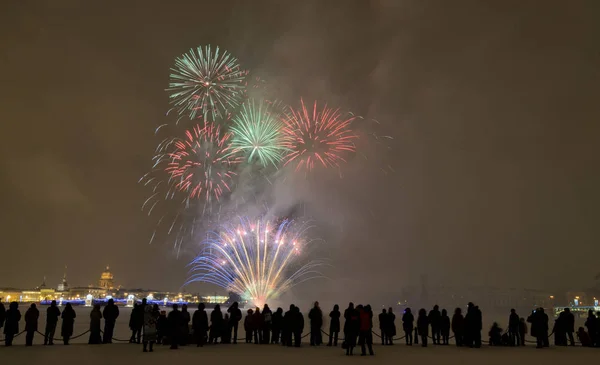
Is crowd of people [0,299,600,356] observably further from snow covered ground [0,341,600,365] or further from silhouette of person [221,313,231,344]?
snow covered ground [0,341,600,365]

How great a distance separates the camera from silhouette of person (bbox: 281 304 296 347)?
19.8 metres

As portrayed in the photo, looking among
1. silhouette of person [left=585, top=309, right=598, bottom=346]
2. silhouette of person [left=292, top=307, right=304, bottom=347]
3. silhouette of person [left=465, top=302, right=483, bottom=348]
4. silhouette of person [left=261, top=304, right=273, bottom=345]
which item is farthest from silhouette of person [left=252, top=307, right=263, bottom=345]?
silhouette of person [left=585, top=309, right=598, bottom=346]

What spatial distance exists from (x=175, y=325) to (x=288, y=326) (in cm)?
451

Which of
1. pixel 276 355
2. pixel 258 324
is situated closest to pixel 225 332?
pixel 258 324

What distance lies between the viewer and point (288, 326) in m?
19.9

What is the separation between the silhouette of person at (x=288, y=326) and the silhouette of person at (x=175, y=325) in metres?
4.20

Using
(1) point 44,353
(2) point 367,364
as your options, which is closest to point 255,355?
(2) point 367,364

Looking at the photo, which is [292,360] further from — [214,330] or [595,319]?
[595,319]

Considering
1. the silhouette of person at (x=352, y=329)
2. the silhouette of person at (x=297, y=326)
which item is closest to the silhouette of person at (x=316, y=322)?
the silhouette of person at (x=297, y=326)

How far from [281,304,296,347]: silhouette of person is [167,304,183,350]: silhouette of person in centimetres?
420

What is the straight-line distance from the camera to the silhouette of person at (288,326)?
19.8 m

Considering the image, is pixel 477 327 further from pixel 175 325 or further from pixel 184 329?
pixel 175 325

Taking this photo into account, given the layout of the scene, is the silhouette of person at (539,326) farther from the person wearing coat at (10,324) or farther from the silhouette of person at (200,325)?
the person wearing coat at (10,324)

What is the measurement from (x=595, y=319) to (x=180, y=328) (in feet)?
59.1
